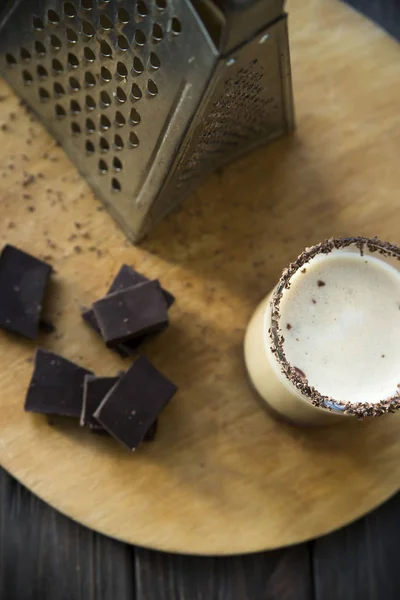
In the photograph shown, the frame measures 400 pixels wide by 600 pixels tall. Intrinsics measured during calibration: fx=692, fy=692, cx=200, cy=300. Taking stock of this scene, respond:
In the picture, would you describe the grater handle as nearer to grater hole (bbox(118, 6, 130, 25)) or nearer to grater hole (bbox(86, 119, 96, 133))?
grater hole (bbox(118, 6, 130, 25))

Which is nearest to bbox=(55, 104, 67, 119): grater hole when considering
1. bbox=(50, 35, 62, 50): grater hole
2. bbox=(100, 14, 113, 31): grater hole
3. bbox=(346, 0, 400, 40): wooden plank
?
bbox=(50, 35, 62, 50): grater hole

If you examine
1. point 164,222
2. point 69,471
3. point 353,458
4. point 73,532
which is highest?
point 164,222

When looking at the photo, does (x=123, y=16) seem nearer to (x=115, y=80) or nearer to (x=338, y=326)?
(x=115, y=80)

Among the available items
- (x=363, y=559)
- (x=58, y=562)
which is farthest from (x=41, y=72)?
(x=363, y=559)

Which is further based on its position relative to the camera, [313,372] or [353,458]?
[353,458]

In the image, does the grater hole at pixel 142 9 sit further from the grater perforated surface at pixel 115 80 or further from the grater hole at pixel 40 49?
the grater hole at pixel 40 49

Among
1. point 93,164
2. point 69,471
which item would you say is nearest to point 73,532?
point 69,471

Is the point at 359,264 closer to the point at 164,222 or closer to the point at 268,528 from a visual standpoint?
the point at 164,222

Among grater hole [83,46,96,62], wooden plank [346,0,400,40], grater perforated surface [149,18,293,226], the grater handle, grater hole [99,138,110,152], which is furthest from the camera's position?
wooden plank [346,0,400,40]
